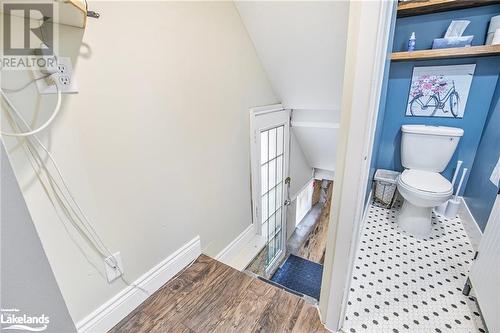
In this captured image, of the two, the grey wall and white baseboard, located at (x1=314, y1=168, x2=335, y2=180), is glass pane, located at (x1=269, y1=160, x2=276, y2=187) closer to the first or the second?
white baseboard, located at (x1=314, y1=168, x2=335, y2=180)

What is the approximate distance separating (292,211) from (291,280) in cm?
111

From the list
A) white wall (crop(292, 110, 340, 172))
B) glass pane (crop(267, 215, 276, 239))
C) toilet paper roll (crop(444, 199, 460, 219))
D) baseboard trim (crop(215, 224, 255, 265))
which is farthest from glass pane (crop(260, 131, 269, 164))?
toilet paper roll (crop(444, 199, 460, 219))

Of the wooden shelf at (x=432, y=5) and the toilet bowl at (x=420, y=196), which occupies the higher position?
the wooden shelf at (x=432, y=5)

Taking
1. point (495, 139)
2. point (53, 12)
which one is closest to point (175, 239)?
point (53, 12)

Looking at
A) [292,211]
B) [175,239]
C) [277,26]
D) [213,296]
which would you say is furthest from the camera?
[292,211]

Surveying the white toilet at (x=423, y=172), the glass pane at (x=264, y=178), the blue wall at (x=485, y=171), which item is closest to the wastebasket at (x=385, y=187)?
the white toilet at (x=423, y=172)

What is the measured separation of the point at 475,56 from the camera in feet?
6.43

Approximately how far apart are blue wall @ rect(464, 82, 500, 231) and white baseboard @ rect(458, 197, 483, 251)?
0.03 meters

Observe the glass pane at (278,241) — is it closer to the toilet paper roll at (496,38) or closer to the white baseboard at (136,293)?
the white baseboard at (136,293)

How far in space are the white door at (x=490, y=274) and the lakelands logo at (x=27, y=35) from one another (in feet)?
6.65

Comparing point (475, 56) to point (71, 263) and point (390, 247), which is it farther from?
point (71, 263)

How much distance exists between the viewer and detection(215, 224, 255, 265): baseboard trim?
194cm

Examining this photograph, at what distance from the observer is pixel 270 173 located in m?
2.68

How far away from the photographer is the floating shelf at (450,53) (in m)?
1.80
